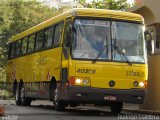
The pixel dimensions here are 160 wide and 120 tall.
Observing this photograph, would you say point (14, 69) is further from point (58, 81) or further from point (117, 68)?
point (117, 68)

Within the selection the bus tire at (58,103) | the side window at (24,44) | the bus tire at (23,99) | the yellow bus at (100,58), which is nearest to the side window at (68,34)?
the yellow bus at (100,58)

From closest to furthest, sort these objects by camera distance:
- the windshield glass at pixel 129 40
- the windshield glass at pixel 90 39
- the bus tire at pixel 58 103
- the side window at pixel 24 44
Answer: the windshield glass at pixel 90 39
the windshield glass at pixel 129 40
the bus tire at pixel 58 103
the side window at pixel 24 44

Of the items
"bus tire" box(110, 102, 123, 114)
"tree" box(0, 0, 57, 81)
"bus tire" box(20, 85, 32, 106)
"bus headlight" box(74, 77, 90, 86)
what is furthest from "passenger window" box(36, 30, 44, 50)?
"tree" box(0, 0, 57, 81)

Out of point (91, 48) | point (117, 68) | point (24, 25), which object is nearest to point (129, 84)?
point (117, 68)

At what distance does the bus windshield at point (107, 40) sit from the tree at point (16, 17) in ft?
117

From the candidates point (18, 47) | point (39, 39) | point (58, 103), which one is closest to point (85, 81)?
point (58, 103)

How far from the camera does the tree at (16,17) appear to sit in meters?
53.2

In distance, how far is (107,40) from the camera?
673 inches

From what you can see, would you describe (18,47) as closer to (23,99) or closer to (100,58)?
(23,99)

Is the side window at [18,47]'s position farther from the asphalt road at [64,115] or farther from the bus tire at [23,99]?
the asphalt road at [64,115]

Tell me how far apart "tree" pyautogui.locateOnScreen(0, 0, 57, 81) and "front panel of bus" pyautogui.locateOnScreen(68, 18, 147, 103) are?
35.9m

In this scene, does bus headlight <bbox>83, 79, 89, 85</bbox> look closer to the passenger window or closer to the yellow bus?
the yellow bus

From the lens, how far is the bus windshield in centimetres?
1683

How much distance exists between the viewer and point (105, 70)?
664 inches
